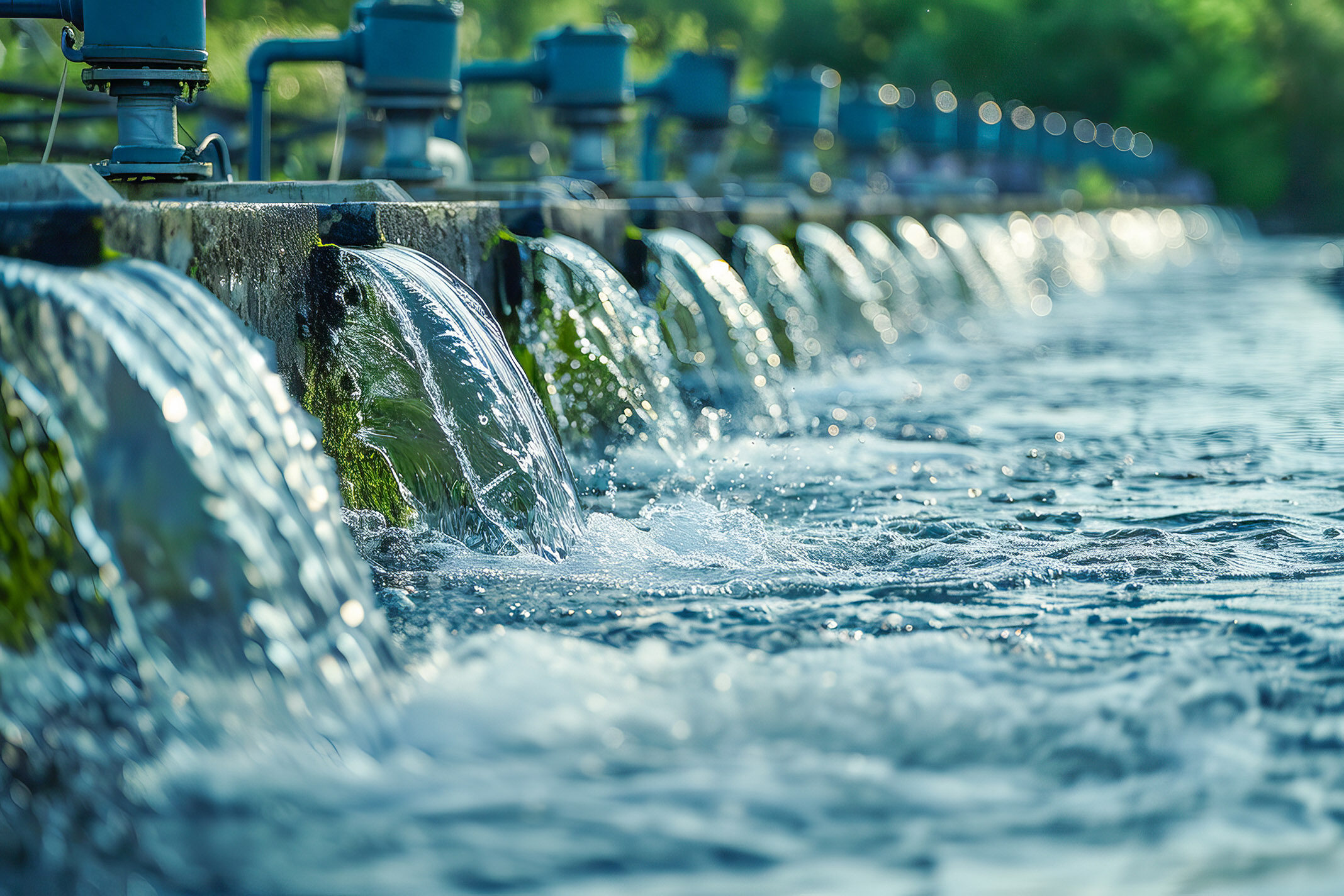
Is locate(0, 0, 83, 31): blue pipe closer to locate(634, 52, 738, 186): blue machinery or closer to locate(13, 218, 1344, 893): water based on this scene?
locate(13, 218, 1344, 893): water

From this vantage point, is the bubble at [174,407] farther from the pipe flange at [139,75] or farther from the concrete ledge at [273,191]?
the pipe flange at [139,75]

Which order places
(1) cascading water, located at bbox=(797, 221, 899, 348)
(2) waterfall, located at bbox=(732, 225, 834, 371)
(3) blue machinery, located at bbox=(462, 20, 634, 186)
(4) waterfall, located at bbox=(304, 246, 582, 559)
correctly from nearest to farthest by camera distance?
1. (4) waterfall, located at bbox=(304, 246, 582, 559)
2. (3) blue machinery, located at bbox=(462, 20, 634, 186)
3. (2) waterfall, located at bbox=(732, 225, 834, 371)
4. (1) cascading water, located at bbox=(797, 221, 899, 348)

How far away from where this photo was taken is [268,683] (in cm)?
234

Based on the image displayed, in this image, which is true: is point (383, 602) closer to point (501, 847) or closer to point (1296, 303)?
point (501, 847)

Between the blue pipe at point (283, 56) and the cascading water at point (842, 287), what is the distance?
3777mm

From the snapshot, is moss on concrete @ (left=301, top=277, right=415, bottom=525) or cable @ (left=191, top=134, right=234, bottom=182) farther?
cable @ (left=191, top=134, right=234, bottom=182)

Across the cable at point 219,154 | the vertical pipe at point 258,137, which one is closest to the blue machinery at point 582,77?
the vertical pipe at point 258,137

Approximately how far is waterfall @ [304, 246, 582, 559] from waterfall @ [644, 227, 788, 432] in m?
2.13

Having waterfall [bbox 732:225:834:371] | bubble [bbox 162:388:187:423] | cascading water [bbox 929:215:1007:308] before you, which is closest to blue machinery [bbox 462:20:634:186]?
waterfall [bbox 732:225:834:371]

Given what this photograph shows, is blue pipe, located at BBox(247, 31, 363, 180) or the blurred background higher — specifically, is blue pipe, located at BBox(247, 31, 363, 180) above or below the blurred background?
below

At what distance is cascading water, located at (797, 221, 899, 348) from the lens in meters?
8.97

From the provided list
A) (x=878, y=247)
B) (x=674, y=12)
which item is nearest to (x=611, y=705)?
(x=878, y=247)

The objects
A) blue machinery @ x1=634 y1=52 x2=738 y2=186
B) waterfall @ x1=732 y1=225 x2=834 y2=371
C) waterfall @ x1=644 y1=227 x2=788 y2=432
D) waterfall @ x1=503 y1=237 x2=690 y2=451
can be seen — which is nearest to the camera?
waterfall @ x1=503 y1=237 x2=690 y2=451

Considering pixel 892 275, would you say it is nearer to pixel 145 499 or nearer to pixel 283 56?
pixel 283 56
